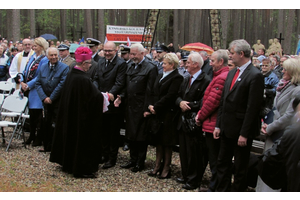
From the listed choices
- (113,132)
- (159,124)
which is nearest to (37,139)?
(113,132)

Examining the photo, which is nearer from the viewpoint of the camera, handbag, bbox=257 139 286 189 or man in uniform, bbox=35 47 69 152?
handbag, bbox=257 139 286 189

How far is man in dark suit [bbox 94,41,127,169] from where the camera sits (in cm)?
681

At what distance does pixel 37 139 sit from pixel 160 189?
155 inches

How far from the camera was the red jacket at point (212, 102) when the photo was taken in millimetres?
5047

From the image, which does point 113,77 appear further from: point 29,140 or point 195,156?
point 29,140

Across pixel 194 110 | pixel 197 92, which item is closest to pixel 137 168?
pixel 194 110

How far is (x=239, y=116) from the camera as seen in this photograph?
4613 millimetres

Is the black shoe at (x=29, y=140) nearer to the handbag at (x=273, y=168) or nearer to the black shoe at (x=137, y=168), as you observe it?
the black shoe at (x=137, y=168)

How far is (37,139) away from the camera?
8.31 meters

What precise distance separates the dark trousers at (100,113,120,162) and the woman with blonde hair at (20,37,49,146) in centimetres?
203

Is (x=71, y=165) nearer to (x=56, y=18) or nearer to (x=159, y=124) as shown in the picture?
(x=159, y=124)

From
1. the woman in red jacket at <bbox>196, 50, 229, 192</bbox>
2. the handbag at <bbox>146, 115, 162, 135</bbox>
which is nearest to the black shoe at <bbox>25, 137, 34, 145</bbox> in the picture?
the handbag at <bbox>146, 115, 162, 135</bbox>

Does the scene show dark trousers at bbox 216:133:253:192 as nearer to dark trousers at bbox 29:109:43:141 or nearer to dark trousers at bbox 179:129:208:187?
dark trousers at bbox 179:129:208:187

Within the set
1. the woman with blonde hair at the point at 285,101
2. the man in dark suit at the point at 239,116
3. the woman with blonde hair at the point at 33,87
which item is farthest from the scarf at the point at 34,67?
the woman with blonde hair at the point at 285,101
